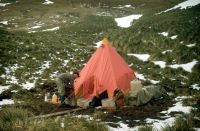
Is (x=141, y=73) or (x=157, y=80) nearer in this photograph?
(x=157, y=80)

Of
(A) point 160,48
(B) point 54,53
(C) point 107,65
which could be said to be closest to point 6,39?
(B) point 54,53

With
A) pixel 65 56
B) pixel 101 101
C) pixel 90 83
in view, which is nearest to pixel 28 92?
pixel 90 83

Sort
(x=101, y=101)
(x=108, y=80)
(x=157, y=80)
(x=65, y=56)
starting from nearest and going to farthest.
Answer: (x=101, y=101) → (x=108, y=80) → (x=157, y=80) → (x=65, y=56)

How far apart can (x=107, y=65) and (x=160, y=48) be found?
1001cm

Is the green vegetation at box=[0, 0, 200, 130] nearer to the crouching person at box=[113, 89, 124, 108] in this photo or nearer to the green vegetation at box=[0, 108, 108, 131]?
the green vegetation at box=[0, 108, 108, 131]

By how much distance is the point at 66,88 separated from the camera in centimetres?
1341

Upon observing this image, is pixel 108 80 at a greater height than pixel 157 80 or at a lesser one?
greater

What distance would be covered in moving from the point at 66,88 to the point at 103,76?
154 centimetres

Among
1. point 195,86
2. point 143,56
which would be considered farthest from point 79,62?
point 195,86

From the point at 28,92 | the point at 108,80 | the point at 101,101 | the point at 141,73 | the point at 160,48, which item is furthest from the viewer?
the point at 160,48

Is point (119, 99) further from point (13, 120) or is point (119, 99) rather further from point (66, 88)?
point (13, 120)

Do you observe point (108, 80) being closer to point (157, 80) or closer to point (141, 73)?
point (157, 80)

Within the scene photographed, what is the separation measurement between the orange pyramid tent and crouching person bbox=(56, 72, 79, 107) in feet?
1.04

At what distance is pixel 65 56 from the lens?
82.6 ft
